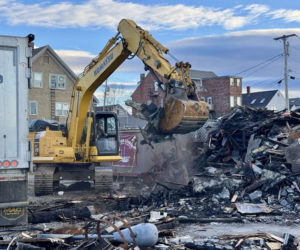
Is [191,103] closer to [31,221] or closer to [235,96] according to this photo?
[31,221]

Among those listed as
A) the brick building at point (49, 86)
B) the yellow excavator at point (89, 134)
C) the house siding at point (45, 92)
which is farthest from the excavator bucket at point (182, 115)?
the house siding at point (45, 92)

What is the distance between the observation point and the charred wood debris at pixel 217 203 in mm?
7551

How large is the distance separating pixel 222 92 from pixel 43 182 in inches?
1977

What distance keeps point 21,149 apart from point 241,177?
325 inches

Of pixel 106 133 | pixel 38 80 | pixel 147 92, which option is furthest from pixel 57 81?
pixel 106 133

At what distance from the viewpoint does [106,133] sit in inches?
621

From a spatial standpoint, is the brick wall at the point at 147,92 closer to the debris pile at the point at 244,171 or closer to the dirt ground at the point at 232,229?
the debris pile at the point at 244,171

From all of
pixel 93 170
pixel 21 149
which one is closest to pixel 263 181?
pixel 93 170

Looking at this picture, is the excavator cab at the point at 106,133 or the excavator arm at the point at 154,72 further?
the excavator cab at the point at 106,133

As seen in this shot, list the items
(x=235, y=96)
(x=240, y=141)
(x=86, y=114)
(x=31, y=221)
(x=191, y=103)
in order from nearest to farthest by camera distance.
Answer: (x=31, y=221)
(x=191, y=103)
(x=86, y=114)
(x=240, y=141)
(x=235, y=96)

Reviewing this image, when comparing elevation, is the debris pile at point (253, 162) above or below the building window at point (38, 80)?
below

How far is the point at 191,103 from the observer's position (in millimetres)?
11062

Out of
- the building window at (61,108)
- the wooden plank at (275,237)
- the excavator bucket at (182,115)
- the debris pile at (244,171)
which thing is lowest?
the wooden plank at (275,237)

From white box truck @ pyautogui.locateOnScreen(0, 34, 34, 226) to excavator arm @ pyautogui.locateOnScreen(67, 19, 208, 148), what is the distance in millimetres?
4454
